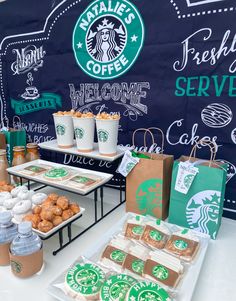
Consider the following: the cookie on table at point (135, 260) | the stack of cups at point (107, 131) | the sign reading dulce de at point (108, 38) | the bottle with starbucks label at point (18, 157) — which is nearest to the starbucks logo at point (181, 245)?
the cookie on table at point (135, 260)

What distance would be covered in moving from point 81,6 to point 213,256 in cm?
136

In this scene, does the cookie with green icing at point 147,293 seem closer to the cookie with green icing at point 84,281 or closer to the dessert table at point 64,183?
the cookie with green icing at point 84,281

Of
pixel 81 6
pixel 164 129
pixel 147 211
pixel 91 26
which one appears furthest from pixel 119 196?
pixel 81 6

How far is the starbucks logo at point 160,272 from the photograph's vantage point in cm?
71

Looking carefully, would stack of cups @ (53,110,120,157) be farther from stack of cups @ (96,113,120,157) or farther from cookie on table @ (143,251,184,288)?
cookie on table @ (143,251,184,288)

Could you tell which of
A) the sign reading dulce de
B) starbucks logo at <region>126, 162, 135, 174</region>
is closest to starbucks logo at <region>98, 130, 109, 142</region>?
starbucks logo at <region>126, 162, 135, 174</region>

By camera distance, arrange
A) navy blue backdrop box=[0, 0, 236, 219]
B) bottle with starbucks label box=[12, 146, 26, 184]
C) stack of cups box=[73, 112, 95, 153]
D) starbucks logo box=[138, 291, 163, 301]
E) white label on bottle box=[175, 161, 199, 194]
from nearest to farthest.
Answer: starbucks logo box=[138, 291, 163, 301] → white label on bottle box=[175, 161, 199, 194] → navy blue backdrop box=[0, 0, 236, 219] → stack of cups box=[73, 112, 95, 153] → bottle with starbucks label box=[12, 146, 26, 184]

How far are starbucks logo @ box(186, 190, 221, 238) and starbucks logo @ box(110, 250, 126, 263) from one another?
349 mm

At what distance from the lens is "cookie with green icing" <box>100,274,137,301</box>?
0.65 metres

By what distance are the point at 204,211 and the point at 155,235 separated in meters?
0.23

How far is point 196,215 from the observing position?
38.8 inches

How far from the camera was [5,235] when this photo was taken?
2.64ft

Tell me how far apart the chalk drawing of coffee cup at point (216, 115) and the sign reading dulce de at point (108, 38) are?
444 millimetres

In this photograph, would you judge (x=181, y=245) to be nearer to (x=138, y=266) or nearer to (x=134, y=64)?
(x=138, y=266)
